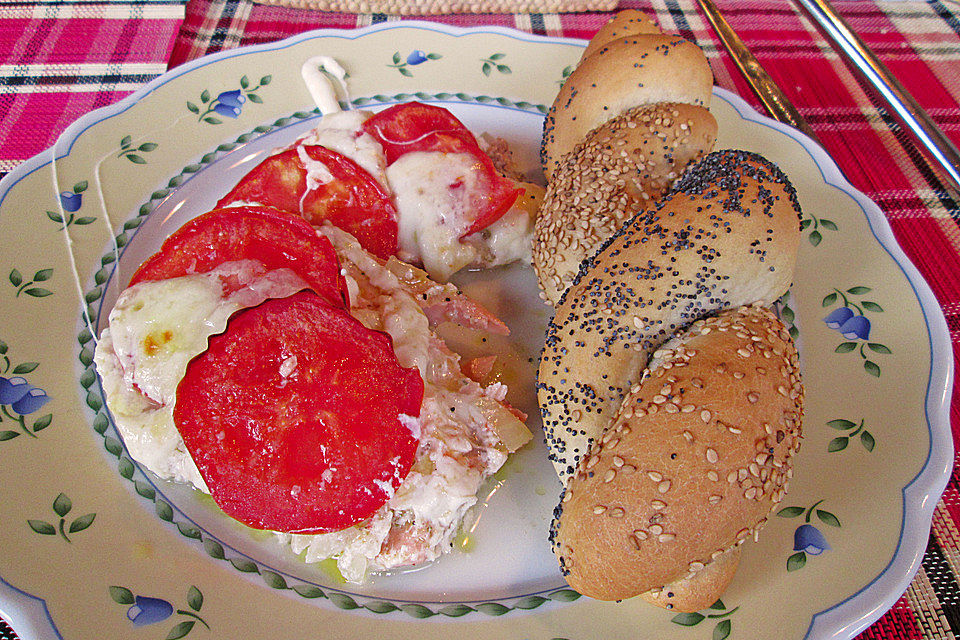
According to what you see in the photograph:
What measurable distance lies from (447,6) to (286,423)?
2165 mm

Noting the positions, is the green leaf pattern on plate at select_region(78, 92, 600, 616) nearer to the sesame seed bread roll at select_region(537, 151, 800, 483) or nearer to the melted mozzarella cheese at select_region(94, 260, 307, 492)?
the melted mozzarella cheese at select_region(94, 260, 307, 492)

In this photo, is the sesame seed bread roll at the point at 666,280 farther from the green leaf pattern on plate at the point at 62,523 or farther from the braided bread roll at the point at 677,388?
the green leaf pattern on plate at the point at 62,523

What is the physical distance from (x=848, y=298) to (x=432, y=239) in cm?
123

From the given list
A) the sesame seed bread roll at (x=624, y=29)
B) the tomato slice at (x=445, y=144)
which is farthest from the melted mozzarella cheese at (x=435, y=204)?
the sesame seed bread roll at (x=624, y=29)

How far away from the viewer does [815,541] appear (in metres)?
1.38

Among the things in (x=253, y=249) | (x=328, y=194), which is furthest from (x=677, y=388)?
(x=328, y=194)

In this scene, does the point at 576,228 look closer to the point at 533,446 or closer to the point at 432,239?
the point at 432,239

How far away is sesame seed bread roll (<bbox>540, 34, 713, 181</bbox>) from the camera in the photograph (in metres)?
1.76

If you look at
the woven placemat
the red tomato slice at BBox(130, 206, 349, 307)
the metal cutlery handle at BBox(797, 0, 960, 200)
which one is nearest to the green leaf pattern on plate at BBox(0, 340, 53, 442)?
the red tomato slice at BBox(130, 206, 349, 307)

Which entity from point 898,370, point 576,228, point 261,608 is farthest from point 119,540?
point 898,370

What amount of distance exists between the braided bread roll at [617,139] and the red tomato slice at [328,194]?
1.57 feet

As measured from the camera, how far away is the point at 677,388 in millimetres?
1188

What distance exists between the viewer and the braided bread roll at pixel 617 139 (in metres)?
1.60

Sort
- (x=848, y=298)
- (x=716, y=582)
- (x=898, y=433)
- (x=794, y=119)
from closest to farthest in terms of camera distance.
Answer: (x=716, y=582), (x=898, y=433), (x=848, y=298), (x=794, y=119)
